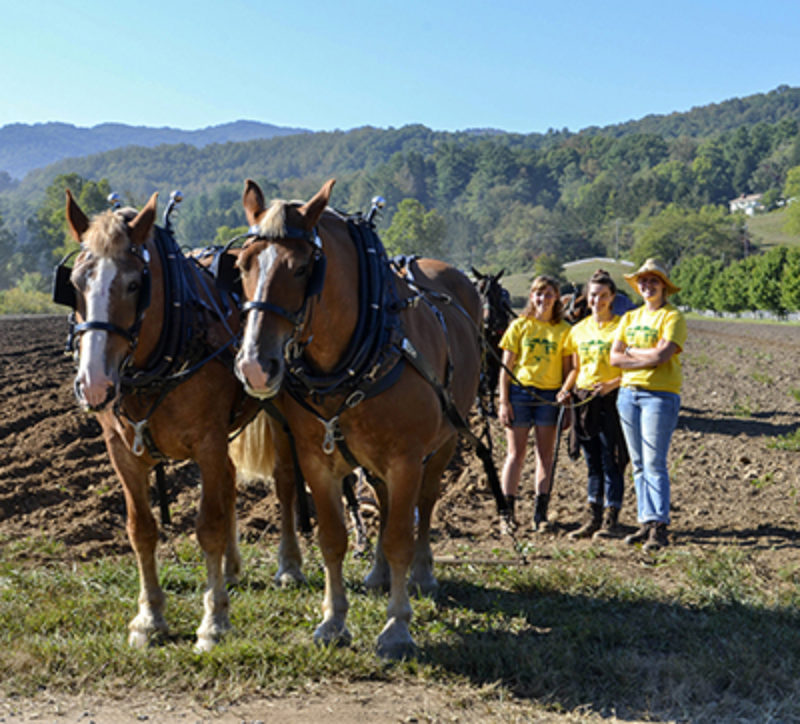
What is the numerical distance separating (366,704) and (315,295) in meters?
1.80

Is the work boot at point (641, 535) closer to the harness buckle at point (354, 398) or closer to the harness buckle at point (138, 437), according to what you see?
the harness buckle at point (354, 398)

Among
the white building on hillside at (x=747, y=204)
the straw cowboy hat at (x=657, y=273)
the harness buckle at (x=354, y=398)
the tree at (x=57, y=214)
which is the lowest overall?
the harness buckle at (x=354, y=398)

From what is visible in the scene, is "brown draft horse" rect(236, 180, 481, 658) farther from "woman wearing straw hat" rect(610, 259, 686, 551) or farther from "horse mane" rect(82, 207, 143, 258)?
"woman wearing straw hat" rect(610, 259, 686, 551)

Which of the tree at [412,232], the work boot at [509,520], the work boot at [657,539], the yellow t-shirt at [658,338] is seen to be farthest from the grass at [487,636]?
the tree at [412,232]

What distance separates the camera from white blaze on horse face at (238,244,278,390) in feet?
10.8

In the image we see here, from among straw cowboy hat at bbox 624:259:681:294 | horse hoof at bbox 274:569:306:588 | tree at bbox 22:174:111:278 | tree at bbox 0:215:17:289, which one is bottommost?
horse hoof at bbox 274:569:306:588

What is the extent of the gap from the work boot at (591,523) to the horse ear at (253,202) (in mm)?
3762

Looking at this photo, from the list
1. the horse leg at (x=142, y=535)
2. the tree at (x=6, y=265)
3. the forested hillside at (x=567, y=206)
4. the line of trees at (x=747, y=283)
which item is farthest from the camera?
the tree at (x=6, y=265)

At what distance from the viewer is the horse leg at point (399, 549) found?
159 inches

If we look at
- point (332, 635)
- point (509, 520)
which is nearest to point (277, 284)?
point (332, 635)

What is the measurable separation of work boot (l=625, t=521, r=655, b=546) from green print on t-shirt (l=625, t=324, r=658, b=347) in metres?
1.29

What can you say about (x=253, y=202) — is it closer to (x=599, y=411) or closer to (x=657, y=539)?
(x=599, y=411)

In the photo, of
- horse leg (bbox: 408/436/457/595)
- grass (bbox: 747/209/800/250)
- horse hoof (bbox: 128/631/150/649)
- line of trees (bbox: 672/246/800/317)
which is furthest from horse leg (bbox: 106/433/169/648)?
grass (bbox: 747/209/800/250)

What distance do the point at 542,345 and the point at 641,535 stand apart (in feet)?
5.54
